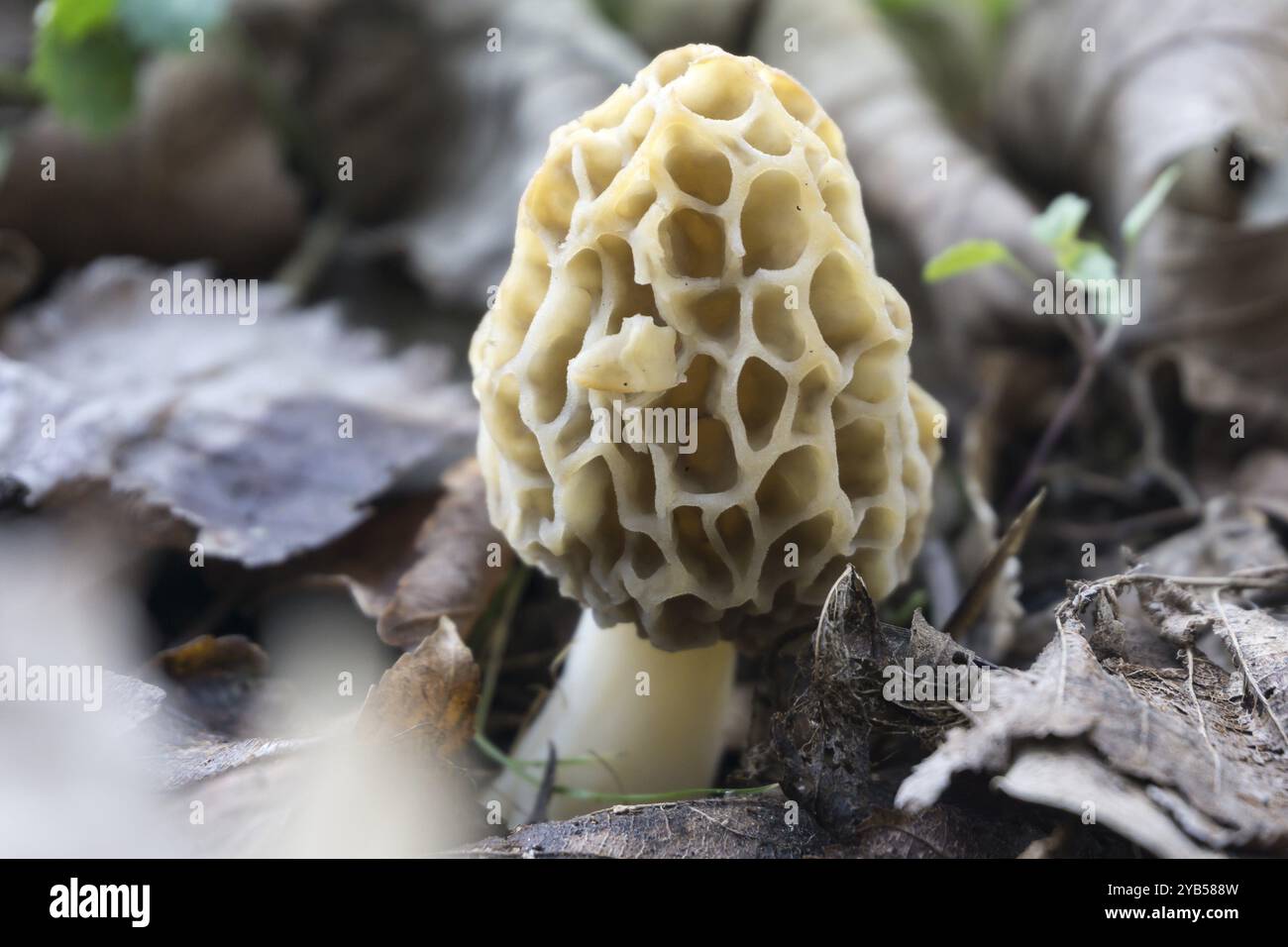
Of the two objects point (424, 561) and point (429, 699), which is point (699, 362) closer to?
point (429, 699)

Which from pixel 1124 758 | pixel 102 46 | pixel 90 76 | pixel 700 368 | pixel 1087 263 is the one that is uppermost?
pixel 102 46

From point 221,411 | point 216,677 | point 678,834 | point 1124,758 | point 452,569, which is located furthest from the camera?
point 221,411

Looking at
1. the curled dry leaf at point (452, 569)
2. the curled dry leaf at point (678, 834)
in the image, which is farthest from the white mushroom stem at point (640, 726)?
the curled dry leaf at point (678, 834)

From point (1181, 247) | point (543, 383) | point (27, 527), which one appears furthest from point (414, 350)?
point (1181, 247)

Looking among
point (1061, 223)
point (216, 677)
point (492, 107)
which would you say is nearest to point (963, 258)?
point (1061, 223)

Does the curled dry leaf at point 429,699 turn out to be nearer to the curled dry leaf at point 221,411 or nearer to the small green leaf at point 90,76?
the curled dry leaf at point 221,411

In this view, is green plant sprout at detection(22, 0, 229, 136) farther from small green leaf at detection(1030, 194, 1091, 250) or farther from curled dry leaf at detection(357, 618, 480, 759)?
small green leaf at detection(1030, 194, 1091, 250)
